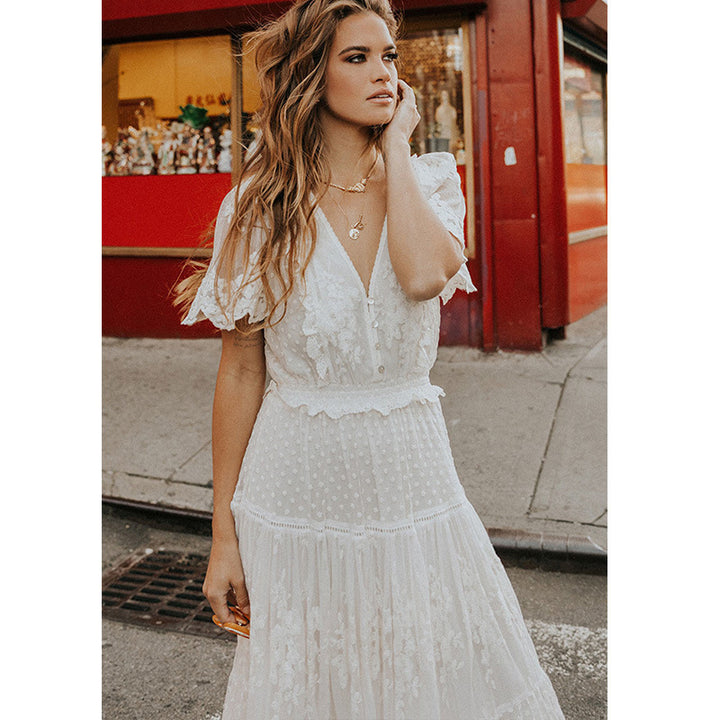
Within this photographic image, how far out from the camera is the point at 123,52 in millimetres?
7117

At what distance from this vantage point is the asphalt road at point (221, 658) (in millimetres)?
2951

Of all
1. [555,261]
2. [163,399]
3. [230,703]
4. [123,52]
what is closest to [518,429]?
[555,261]

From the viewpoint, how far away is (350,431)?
5.80 feet

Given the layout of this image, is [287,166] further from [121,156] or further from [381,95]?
[121,156]

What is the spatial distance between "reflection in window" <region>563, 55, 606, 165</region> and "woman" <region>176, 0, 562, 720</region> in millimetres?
5313

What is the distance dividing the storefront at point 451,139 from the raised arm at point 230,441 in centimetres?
461

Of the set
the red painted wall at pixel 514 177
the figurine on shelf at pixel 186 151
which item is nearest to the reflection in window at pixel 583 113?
the red painted wall at pixel 514 177

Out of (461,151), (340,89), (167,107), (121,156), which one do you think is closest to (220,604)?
(340,89)

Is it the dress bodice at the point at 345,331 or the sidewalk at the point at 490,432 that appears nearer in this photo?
the dress bodice at the point at 345,331

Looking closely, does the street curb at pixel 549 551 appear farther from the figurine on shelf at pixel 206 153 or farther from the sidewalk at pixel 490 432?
the figurine on shelf at pixel 206 153

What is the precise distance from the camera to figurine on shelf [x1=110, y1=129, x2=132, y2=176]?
7348 millimetres

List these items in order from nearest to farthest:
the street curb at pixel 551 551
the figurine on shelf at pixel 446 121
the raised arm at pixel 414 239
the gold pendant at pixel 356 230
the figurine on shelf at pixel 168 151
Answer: the raised arm at pixel 414 239 < the gold pendant at pixel 356 230 < the street curb at pixel 551 551 < the figurine on shelf at pixel 446 121 < the figurine on shelf at pixel 168 151

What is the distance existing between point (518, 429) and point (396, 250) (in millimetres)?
3637

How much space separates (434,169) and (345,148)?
0.21 m
